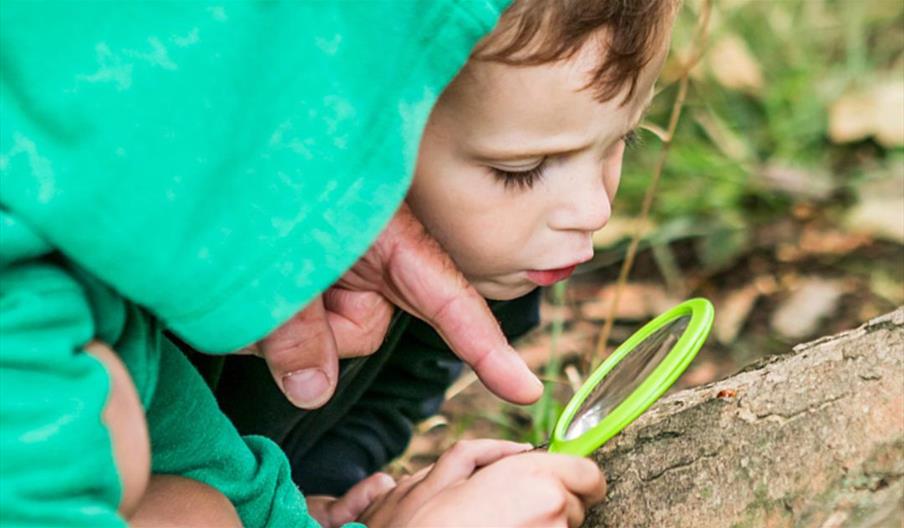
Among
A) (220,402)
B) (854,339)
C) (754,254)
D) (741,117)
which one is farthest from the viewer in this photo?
(741,117)

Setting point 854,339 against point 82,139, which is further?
point 854,339

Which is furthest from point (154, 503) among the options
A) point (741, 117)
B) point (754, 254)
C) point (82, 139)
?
point (741, 117)

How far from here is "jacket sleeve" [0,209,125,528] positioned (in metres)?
1.11

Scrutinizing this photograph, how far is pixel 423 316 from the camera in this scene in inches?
60.3

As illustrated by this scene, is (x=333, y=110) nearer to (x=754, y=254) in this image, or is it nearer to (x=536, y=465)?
(x=536, y=465)

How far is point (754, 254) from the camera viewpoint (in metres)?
3.00

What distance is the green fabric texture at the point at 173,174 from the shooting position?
1113 mm

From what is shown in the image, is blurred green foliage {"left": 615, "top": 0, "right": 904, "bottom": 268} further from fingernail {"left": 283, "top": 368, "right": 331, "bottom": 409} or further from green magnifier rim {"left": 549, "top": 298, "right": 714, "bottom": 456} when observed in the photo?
fingernail {"left": 283, "top": 368, "right": 331, "bottom": 409}

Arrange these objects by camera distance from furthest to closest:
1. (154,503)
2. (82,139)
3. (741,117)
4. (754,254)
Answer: (741,117) → (754,254) → (154,503) → (82,139)

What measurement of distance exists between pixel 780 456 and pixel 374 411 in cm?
92

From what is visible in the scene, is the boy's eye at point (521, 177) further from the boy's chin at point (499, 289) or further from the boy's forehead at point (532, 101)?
the boy's chin at point (499, 289)

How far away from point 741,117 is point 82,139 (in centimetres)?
236

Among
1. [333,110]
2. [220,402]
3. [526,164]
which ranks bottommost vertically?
[220,402]

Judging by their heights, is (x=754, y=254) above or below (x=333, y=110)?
below
